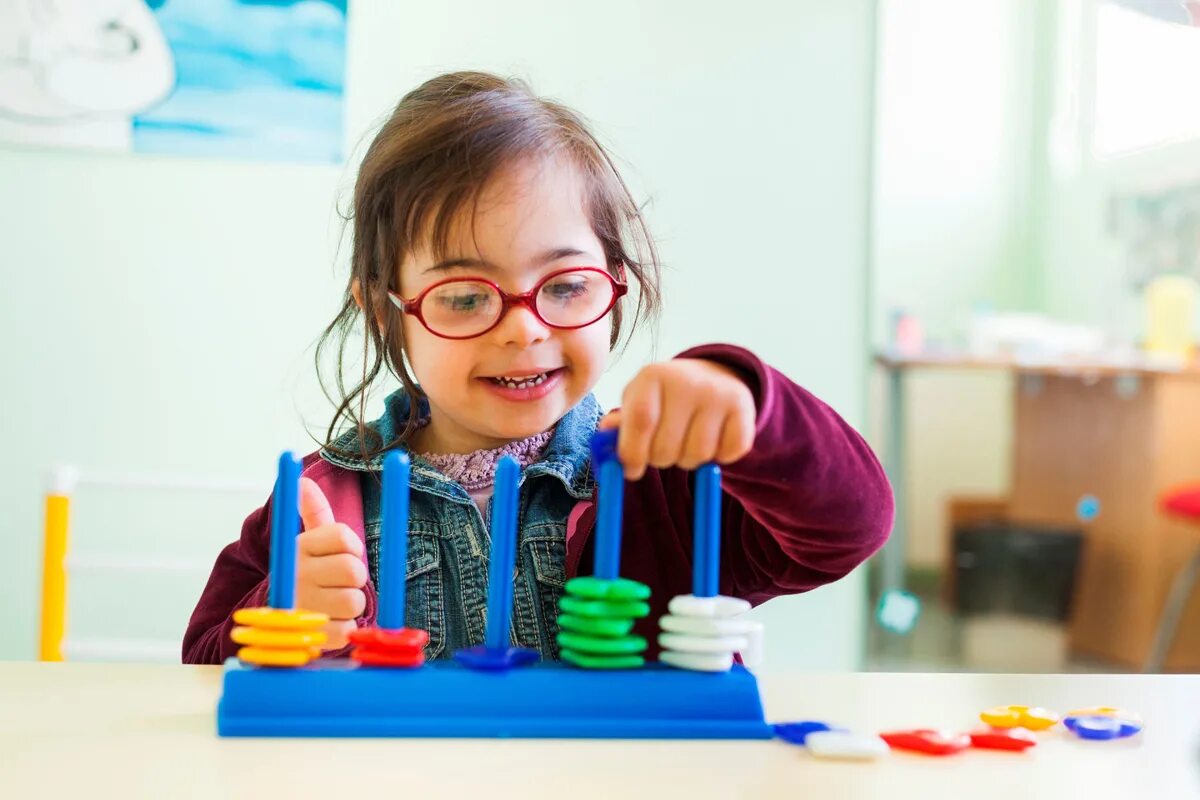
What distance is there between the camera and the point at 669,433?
1.90ft

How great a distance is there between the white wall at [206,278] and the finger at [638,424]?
1.51 m

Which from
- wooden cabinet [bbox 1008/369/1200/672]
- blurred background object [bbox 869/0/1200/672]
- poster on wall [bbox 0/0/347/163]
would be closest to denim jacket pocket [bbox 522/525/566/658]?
poster on wall [bbox 0/0/347/163]

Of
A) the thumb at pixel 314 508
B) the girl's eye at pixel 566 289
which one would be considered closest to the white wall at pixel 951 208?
the girl's eye at pixel 566 289

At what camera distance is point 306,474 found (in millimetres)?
943

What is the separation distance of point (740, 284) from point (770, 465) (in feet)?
5.26

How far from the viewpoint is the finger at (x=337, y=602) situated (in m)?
0.69

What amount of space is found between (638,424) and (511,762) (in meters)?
0.15

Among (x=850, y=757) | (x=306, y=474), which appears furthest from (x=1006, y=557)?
(x=850, y=757)

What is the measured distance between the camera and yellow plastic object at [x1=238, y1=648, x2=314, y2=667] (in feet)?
1.86

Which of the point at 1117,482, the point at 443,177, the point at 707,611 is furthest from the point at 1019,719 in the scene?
the point at 1117,482

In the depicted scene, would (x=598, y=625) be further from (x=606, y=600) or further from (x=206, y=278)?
(x=206, y=278)

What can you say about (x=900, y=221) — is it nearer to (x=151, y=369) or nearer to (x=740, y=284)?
(x=740, y=284)

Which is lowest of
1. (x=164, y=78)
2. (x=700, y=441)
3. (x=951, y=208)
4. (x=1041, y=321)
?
(x=700, y=441)

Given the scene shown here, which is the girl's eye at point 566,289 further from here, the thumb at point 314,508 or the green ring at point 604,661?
the green ring at point 604,661
